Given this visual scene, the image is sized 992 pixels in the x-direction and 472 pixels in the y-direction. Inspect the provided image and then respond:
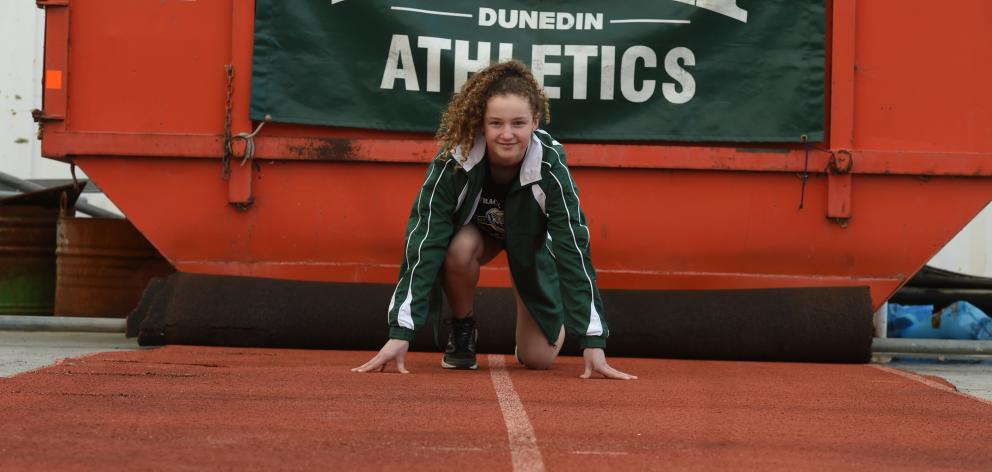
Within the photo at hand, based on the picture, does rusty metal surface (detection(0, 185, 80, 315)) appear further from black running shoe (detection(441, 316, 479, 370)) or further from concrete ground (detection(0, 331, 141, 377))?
black running shoe (detection(441, 316, 479, 370))

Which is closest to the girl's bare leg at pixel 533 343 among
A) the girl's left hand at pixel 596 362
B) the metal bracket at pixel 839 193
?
the girl's left hand at pixel 596 362

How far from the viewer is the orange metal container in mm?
6094

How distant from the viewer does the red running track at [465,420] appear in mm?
2811

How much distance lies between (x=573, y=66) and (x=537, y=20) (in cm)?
30

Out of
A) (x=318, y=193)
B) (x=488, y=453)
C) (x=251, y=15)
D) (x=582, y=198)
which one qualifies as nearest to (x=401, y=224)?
(x=318, y=193)

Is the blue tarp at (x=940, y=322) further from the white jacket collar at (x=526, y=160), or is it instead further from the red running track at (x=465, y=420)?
the white jacket collar at (x=526, y=160)

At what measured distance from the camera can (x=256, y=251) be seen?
6.19 metres

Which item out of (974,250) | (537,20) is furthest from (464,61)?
(974,250)

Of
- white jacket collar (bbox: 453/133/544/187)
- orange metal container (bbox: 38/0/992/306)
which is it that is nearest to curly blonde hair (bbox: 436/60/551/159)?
white jacket collar (bbox: 453/133/544/187)

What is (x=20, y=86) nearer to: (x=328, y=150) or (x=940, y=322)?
(x=328, y=150)

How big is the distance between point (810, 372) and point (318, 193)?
8.40 feet

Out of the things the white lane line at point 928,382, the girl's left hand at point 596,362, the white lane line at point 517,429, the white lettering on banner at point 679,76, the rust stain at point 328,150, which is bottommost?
the white lane line at point 928,382

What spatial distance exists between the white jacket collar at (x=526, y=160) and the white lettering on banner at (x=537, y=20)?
5.60 ft

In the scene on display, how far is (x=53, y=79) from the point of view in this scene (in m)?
6.13
